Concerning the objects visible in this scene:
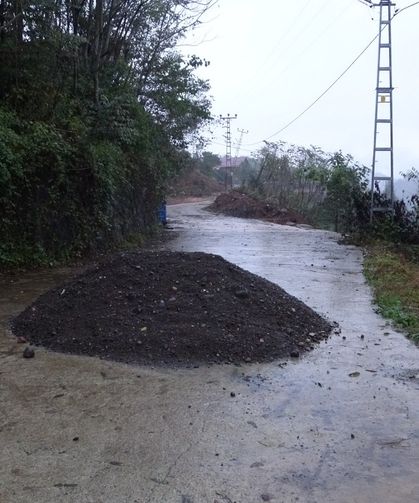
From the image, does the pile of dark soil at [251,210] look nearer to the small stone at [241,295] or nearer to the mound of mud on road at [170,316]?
the mound of mud on road at [170,316]

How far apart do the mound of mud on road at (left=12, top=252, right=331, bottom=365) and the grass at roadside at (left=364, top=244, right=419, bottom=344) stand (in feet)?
3.37

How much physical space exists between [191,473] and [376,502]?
3.34ft

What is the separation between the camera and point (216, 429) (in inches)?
147

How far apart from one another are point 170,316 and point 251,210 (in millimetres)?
29080

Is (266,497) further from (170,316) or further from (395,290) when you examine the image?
(395,290)

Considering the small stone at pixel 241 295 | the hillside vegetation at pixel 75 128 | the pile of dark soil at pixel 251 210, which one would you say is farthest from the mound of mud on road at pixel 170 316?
the pile of dark soil at pixel 251 210

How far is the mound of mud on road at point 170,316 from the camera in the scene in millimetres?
5176

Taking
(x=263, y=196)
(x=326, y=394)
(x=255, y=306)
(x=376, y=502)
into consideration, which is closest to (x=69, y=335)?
(x=255, y=306)

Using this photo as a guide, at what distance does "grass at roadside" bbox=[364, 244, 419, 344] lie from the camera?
670 cm

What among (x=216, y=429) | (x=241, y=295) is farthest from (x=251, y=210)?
(x=216, y=429)

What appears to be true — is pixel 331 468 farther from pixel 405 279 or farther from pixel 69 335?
pixel 405 279

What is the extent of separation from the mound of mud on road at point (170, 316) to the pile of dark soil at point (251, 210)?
2462cm

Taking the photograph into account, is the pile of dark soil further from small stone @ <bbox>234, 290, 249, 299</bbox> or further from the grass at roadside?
small stone @ <bbox>234, 290, 249, 299</bbox>

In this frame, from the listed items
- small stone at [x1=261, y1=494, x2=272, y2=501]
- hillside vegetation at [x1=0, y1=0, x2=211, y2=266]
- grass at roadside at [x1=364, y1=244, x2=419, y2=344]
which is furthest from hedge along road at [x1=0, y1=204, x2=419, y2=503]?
hillside vegetation at [x1=0, y1=0, x2=211, y2=266]
